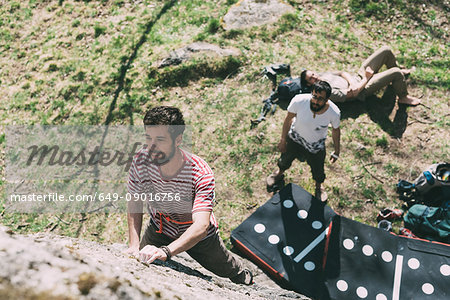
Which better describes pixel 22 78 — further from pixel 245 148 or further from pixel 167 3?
pixel 245 148

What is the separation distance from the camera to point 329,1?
7.93 metres

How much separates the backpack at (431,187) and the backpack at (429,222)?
296 millimetres

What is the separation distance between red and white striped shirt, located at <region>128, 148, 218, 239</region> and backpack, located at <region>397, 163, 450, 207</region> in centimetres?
340

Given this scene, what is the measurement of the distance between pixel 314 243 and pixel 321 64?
12.6ft

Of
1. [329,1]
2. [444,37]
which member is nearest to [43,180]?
[329,1]

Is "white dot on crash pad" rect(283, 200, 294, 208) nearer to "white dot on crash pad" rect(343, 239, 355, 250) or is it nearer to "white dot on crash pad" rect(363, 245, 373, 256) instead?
"white dot on crash pad" rect(343, 239, 355, 250)

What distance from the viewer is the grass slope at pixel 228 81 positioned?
17.6 feet

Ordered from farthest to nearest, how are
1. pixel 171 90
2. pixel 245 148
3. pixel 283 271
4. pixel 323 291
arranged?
pixel 171 90 → pixel 245 148 → pixel 283 271 → pixel 323 291

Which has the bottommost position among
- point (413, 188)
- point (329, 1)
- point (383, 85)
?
point (413, 188)

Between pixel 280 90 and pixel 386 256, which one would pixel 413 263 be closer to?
pixel 386 256

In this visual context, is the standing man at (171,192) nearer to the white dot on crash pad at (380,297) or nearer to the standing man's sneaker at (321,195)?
the white dot on crash pad at (380,297)

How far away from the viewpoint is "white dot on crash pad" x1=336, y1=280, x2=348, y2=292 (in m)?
3.87

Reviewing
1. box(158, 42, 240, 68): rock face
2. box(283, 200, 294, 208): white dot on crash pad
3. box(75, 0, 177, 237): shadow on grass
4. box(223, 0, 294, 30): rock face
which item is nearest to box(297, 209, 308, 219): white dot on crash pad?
box(283, 200, 294, 208): white dot on crash pad

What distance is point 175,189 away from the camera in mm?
2799
